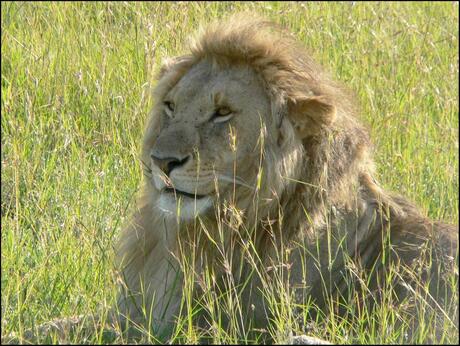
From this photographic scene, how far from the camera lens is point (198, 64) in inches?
181

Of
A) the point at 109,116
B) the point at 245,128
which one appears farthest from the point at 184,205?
the point at 109,116

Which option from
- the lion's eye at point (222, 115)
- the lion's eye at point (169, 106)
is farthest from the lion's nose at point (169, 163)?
the lion's eye at point (169, 106)

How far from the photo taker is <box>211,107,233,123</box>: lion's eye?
4.34 metres

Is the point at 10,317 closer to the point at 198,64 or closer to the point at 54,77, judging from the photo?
the point at 198,64

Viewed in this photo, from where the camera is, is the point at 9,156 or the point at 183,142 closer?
the point at 183,142

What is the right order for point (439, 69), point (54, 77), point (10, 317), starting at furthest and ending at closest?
point (439, 69)
point (54, 77)
point (10, 317)

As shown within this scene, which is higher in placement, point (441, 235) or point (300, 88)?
point (300, 88)

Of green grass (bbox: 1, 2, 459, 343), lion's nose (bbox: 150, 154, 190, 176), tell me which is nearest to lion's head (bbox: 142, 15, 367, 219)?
lion's nose (bbox: 150, 154, 190, 176)

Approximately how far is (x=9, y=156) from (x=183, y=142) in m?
1.57

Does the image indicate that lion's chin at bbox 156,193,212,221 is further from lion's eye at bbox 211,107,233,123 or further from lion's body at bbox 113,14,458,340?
lion's eye at bbox 211,107,233,123

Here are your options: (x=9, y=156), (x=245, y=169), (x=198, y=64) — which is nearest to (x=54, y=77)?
(x=9, y=156)

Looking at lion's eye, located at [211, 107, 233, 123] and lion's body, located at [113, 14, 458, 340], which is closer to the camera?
lion's body, located at [113, 14, 458, 340]

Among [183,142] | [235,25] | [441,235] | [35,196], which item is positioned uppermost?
[235,25]

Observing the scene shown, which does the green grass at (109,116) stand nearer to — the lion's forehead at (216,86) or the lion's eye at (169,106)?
Answer: the lion's eye at (169,106)
